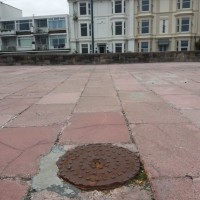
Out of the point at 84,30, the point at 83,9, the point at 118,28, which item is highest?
the point at 83,9

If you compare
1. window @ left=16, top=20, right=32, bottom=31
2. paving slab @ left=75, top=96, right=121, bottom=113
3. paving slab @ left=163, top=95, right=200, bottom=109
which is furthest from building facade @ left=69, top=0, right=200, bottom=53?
paving slab @ left=75, top=96, right=121, bottom=113

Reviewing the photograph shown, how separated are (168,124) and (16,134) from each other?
2080 millimetres

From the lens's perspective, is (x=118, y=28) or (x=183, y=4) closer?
(x=183, y=4)

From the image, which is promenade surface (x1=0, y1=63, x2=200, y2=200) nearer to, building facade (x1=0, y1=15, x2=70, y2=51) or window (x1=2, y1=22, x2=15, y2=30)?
building facade (x1=0, y1=15, x2=70, y2=51)

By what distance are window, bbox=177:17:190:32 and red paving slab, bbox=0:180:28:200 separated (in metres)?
37.6

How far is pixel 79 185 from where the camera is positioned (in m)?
2.19

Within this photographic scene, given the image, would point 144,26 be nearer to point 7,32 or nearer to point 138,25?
point 138,25

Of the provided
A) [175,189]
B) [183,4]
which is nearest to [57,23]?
[183,4]

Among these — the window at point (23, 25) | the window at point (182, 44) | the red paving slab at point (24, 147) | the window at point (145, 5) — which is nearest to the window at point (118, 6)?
the window at point (145, 5)

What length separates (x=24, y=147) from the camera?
3012mm

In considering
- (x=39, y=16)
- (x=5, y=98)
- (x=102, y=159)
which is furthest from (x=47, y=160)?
(x=39, y=16)

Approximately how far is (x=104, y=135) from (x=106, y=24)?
122 feet

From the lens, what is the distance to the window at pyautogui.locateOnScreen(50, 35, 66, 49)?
152 ft

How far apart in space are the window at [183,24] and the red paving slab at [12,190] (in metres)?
37.6
